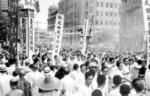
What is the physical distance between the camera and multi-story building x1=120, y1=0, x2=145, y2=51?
3781 cm

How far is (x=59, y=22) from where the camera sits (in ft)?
42.3

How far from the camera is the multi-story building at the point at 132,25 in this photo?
37812 millimetres

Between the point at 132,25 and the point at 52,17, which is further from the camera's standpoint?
the point at 52,17

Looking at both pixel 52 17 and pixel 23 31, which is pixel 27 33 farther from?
pixel 52 17

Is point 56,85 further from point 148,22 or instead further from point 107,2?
point 107,2

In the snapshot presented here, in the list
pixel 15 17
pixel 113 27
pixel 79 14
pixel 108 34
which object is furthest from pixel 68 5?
pixel 15 17

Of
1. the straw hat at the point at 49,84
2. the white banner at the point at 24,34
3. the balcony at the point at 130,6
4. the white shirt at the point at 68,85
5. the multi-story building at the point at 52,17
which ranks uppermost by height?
the multi-story building at the point at 52,17

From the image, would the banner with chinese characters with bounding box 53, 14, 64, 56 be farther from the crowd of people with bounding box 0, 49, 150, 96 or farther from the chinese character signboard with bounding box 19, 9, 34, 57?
the crowd of people with bounding box 0, 49, 150, 96

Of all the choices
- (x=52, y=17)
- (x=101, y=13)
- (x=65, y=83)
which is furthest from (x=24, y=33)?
(x=52, y=17)

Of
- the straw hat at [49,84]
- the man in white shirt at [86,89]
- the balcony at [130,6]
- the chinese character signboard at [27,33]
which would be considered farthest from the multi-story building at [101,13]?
the straw hat at [49,84]

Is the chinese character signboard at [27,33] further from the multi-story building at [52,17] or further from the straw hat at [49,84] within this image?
the multi-story building at [52,17]

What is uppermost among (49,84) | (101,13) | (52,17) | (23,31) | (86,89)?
(52,17)

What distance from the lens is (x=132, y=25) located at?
4216 cm

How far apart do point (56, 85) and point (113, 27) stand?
64947mm
